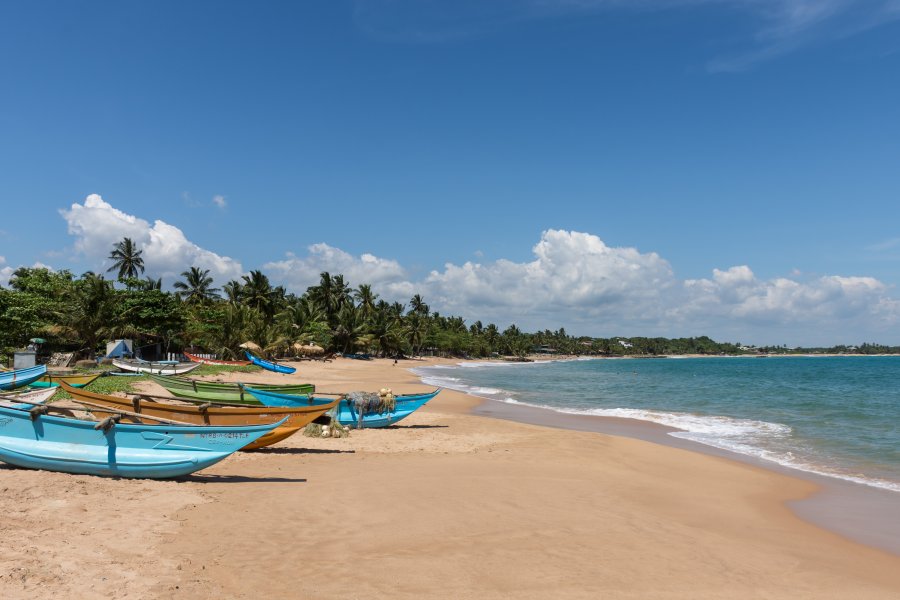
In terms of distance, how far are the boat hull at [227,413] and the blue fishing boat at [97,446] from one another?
1567 millimetres

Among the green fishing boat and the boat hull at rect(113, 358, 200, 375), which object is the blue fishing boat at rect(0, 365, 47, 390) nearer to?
the green fishing boat

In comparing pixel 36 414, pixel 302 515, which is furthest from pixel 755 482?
pixel 36 414

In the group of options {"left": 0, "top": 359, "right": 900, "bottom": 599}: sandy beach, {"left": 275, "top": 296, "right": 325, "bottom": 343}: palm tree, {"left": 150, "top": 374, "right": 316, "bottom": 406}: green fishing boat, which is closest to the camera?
{"left": 0, "top": 359, "right": 900, "bottom": 599}: sandy beach

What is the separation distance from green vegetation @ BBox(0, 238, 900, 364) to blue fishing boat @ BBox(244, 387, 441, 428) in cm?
1104

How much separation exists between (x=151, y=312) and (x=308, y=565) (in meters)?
40.0

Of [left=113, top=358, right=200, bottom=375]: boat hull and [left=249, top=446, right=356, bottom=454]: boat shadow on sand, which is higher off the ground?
[left=113, top=358, right=200, bottom=375]: boat hull

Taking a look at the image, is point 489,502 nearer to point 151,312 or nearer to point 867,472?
point 867,472

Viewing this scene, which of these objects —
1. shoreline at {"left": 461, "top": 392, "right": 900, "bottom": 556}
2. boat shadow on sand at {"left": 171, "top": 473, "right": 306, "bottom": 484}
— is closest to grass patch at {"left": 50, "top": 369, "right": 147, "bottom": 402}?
boat shadow on sand at {"left": 171, "top": 473, "right": 306, "bottom": 484}

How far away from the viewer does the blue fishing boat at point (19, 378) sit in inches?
836

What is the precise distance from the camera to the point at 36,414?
8867 mm

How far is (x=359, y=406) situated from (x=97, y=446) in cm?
820

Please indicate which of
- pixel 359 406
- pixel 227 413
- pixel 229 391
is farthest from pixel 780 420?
pixel 227 413

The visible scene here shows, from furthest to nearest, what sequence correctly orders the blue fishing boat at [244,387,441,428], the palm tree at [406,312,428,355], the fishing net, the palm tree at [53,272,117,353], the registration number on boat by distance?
the palm tree at [406,312,428,355] → the palm tree at [53,272,117,353] → the fishing net → the blue fishing boat at [244,387,441,428] → the registration number on boat

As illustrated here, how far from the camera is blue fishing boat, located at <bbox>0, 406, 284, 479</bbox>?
29.1 feet
